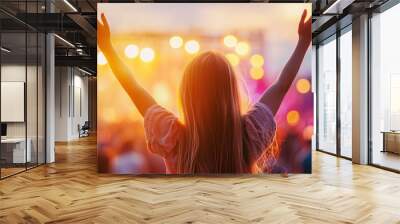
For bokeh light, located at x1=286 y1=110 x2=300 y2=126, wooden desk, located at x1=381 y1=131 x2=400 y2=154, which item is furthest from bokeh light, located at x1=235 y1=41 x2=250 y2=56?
wooden desk, located at x1=381 y1=131 x2=400 y2=154

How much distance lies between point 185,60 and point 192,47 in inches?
10.4

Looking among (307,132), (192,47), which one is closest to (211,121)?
(192,47)

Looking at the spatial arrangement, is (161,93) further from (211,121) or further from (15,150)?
(15,150)

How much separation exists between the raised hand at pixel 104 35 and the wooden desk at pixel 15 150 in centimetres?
247

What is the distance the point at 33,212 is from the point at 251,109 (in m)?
3.81

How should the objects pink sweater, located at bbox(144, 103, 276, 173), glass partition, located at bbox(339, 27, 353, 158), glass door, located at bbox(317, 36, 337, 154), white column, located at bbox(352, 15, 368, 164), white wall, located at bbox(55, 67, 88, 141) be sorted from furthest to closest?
white wall, located at bbox(55, 67, 88, 141)
glass door, located at bbox(317, 36, 337, 154)
glass partition, located at bbox(339, 27, 353, 158)
white column, located at bbox(352, 15, 368, 164)
pink sweater, located at bbox(144, 103, 276, 173)

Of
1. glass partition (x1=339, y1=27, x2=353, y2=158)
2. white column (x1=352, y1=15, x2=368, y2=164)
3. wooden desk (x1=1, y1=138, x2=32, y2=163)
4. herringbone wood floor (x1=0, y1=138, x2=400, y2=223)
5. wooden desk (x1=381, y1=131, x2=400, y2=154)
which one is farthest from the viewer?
glass partition (x1=339, y1=27, x2=353, y2=158)

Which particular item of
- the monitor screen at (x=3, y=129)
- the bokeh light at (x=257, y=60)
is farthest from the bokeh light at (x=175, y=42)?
the monitor screen at (x=3, y=129)

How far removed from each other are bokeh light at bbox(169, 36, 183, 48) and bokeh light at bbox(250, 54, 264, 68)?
4.26 feet

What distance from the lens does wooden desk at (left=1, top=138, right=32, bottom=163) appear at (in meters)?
6.74

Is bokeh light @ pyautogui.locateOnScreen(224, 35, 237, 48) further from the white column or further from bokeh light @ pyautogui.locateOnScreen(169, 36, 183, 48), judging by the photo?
the white column

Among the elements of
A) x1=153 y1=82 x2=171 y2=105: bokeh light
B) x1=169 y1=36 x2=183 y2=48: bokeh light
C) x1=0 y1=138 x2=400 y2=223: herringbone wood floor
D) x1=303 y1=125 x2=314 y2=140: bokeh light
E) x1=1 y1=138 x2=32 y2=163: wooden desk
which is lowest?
x1=0 y1=138 x2=400 y2=223: herringbone wood floor

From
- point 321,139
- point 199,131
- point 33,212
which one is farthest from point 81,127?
point 33,212

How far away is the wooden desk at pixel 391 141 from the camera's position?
25.0 feet
